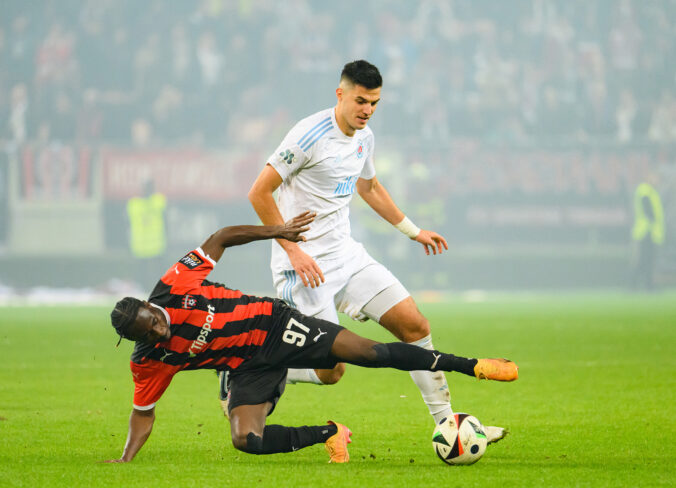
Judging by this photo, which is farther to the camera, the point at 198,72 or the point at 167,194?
the point at 198,72

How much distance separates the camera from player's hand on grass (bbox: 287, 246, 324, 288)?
5.20m

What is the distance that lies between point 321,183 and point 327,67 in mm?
22623

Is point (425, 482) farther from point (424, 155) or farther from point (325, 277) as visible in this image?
point (424, 155)

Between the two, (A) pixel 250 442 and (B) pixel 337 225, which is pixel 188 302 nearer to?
(A) pixel 250 442

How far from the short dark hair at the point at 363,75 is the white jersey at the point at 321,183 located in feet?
1.05

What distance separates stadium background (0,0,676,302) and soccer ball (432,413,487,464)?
19.2 meters

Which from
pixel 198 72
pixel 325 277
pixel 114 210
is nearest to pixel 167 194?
pixel 114 210

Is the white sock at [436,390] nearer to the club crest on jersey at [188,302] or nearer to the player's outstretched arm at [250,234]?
the player's outstretched arm at [250,234]

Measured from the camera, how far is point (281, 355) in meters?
4.91

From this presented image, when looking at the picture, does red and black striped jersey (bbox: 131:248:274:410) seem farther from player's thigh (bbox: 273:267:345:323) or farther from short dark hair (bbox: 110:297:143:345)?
player's thigh (bbox: 273:267:345:323)

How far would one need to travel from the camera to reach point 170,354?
476 cm

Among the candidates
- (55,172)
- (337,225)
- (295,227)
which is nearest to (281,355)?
(295,227)

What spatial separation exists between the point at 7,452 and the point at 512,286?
20.5 m

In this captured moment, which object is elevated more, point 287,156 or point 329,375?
point 287,156
